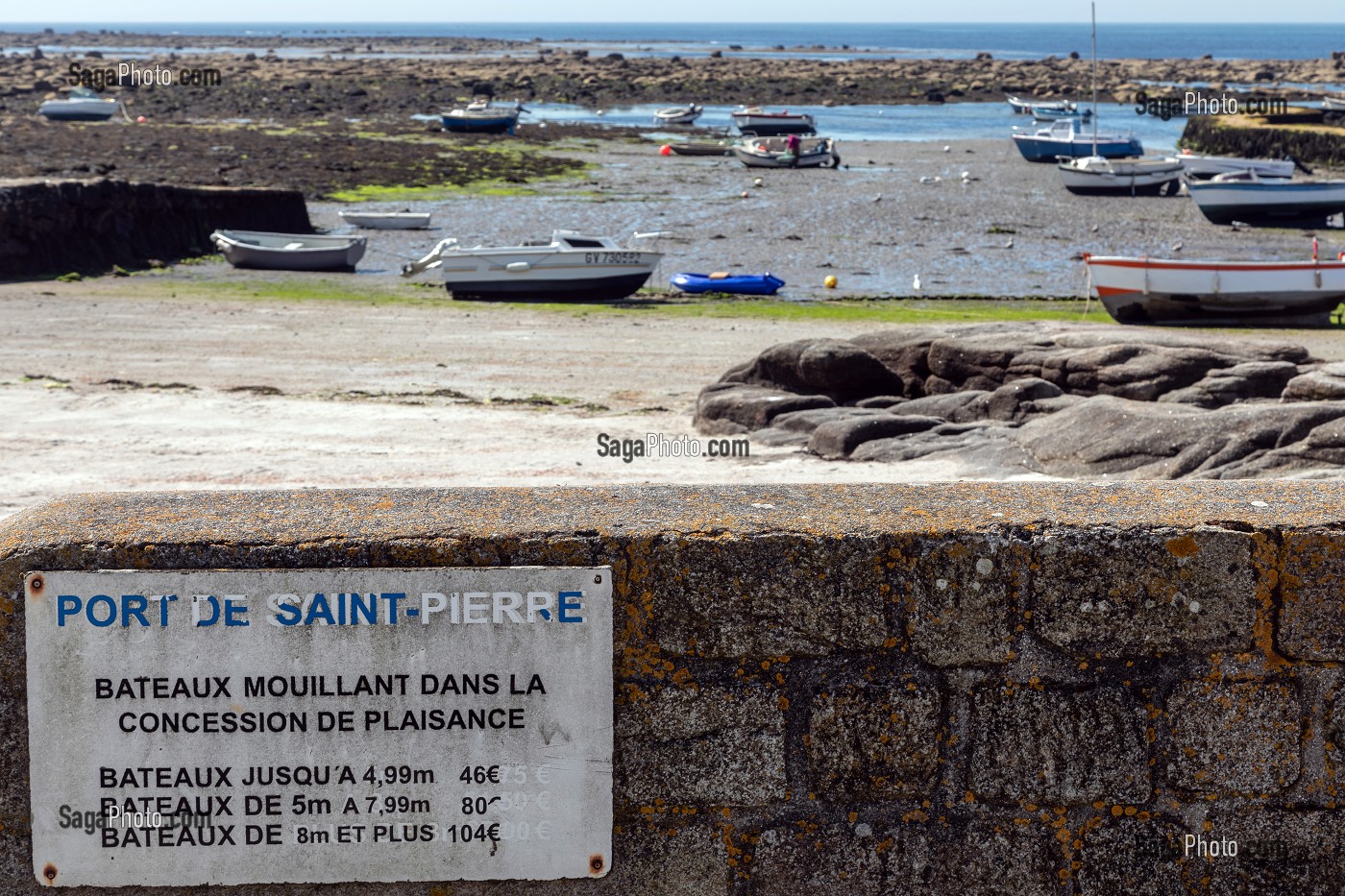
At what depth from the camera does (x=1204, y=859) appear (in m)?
3.03

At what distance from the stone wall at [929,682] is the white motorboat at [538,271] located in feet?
80.1

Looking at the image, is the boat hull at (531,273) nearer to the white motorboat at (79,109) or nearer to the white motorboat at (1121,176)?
the white motorboat at (1121,176)

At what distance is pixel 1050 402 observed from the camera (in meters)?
13.7

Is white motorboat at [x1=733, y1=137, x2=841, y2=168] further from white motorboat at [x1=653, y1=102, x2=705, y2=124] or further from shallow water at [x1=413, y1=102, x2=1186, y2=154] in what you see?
white motorboat at [x1=653, y1=102, x2=705, y2=124]

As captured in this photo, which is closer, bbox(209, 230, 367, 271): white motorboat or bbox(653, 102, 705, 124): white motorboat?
bbox(209, 230, 367, 271): white motorboat

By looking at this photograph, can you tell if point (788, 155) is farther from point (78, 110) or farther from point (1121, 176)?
point (78, 110)

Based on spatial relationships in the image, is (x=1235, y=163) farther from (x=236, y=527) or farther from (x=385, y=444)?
(x=236, y=527)

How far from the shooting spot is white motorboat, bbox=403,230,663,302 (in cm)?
2716

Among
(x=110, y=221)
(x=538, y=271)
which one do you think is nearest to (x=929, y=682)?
(x=538, y=271)

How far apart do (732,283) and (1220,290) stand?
9508 millimetres

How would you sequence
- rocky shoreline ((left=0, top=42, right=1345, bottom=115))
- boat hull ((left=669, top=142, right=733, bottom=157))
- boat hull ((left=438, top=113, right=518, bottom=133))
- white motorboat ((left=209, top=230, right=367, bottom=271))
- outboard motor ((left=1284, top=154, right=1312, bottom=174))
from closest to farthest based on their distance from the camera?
white motorboat ((left=209, top=230, right=367, bottom=271)), outboard motor ((left=1284, top=154, right=1312, bottom=174)), boat hull ((left=669, top=142, right=733, bottom=157)), boat hull ((left=438, top=113, right=518, bottom=133)), rocky shoreline ((left=0, top=42, right=1345, bottom=115))

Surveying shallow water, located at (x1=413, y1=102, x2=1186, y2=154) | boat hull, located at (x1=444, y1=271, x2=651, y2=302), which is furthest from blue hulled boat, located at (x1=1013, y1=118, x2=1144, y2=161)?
boat hull, located at (x1=444, y1=271, x2=651, y2=302)

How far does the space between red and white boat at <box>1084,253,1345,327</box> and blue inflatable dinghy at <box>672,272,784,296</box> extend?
7.00 meters

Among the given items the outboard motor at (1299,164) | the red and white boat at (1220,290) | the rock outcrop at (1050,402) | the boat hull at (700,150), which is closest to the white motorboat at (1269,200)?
the outboard motor at (1299,164)
